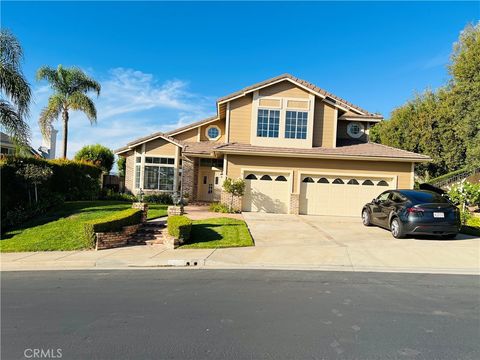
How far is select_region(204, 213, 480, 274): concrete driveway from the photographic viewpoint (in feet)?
26.2

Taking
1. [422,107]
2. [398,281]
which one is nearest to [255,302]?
[398,281]

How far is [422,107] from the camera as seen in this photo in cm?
3241

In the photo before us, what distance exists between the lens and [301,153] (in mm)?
17156

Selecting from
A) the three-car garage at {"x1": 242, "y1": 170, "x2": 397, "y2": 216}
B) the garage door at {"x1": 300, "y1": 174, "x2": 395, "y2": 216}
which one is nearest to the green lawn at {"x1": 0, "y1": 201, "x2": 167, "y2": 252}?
the three-car garage at {"x1": 242, "y1": 170, "x2": 397, "y2": 216}

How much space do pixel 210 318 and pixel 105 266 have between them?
15.0 feet

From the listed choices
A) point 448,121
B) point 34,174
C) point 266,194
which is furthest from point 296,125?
point 448,121

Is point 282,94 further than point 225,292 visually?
Yes

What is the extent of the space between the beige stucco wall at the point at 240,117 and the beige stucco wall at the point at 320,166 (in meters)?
1.67

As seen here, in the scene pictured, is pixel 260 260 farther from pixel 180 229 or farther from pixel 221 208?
pixel 221 208

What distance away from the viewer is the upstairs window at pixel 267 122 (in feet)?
60.5

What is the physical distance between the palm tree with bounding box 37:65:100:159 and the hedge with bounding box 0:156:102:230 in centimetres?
346

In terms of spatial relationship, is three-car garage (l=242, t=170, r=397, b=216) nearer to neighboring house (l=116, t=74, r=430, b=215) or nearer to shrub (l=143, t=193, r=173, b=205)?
neighboring house (l=116, t=74, r=430, b=215)

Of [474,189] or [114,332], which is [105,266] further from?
[474,189]

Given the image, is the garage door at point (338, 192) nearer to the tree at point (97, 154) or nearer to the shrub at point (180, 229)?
the shrub at point (180, 229)
